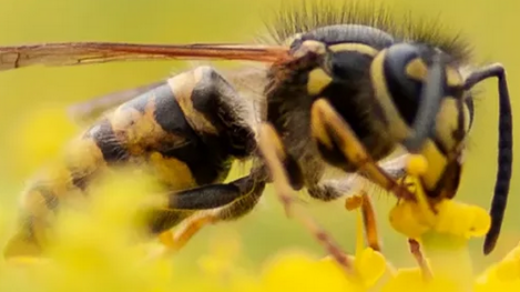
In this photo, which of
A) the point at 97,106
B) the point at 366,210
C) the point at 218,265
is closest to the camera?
the point at 218,265

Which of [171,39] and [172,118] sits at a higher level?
[172,118]

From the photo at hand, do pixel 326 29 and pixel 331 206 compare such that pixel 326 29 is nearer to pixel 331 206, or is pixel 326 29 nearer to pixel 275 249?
pixel 331 206

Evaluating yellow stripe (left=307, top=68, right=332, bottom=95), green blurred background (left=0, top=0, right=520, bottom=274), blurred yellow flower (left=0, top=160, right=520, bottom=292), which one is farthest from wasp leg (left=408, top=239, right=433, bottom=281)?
green blurred background (left=0, top=0, right=520, bottom=274)

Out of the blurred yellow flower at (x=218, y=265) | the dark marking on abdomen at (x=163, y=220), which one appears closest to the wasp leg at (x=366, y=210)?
the blurred yellow flower at (x=218, y=265)

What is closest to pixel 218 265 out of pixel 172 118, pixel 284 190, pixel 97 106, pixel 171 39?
pixel 284 190

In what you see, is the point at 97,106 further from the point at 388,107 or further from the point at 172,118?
the point at 388,107

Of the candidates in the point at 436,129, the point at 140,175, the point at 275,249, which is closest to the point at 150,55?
the point at 140,175
